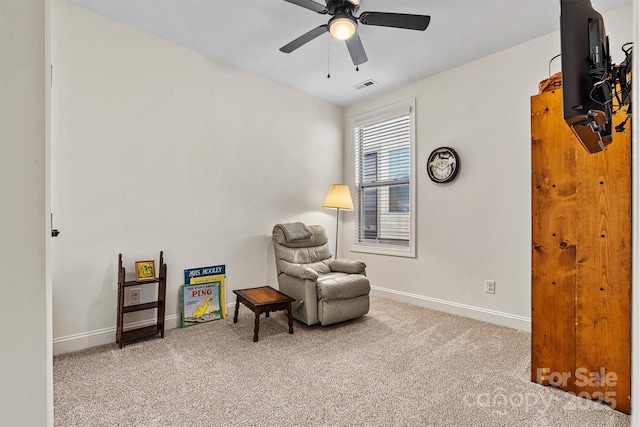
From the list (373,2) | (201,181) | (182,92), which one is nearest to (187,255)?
(201,181)

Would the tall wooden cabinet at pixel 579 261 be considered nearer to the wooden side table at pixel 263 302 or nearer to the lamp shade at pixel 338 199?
the wooden side table at pixel 263 302

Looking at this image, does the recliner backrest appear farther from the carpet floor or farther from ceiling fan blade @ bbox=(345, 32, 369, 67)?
ceiling fan blade @ bbox=(345, 32, 369, 67)

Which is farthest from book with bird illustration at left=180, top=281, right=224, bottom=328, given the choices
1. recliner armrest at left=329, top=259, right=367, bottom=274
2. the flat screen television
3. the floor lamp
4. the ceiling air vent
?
the flat screen television

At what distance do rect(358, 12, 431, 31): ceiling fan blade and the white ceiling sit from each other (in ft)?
0.99

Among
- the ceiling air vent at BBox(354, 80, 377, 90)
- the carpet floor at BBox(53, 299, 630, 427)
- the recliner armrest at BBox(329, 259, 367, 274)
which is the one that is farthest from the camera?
the ceiling air vent at BBox(354, 80, 377, 90)

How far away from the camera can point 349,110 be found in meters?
4.67

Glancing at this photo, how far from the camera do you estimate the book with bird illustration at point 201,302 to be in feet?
10.3

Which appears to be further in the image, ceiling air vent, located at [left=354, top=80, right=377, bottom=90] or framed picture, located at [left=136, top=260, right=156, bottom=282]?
ceiling air vent, located at [left=354, top=80, right=377, bottom=90]

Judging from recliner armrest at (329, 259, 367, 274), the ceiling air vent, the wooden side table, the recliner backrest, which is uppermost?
the ceiling air vent

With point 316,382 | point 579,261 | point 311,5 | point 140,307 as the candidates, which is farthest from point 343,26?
point 140,307

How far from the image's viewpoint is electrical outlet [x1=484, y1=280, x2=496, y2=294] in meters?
3.25

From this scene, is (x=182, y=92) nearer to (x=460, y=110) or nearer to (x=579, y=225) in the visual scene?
(x=460, y=110)

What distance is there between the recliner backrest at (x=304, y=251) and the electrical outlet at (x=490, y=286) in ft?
5.14

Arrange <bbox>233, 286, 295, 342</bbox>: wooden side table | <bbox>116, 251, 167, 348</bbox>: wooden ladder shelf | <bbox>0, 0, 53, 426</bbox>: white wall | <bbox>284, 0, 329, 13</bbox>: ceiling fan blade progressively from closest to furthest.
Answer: <bbox>0, 0, 53, 426</bbox>: white wall
<bbox>284, 0, 329, 13</bbox>: ceiling fan blade
<bbox>116, 251, 167, 348</bbox>: wooden ladder shelf
<bbox>233, 286, 295, 342</bbox>: wooden side table
